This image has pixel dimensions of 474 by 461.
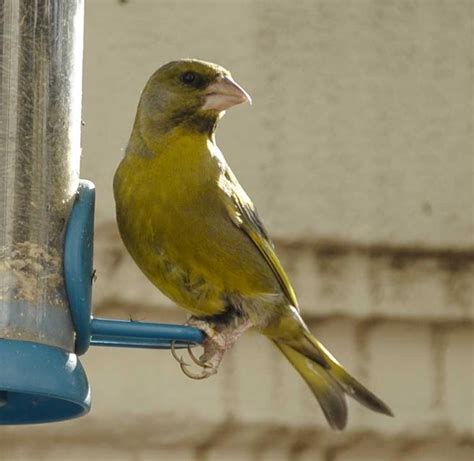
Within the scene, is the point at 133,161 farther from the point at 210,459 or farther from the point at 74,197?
the point at 210,459

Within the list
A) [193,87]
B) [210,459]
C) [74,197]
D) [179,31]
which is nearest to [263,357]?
[210,459]

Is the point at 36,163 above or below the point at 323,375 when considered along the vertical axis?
above

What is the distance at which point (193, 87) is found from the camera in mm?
6195

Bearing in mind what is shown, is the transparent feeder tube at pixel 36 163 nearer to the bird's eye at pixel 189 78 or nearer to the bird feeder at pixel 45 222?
the bird feeder at pixel 45 222

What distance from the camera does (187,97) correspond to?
6.19 metres

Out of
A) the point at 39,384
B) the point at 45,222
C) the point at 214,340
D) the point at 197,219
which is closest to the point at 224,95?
the point at 197,219

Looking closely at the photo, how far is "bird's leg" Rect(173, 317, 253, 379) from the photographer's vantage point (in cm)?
588

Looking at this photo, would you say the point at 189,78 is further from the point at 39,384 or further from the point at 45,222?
the point at 39,384

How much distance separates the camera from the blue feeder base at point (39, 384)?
16.5 feet

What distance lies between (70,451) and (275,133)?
1437mm

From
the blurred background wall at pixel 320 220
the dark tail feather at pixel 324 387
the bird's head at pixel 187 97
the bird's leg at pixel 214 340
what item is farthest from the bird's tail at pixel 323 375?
the blurred background wall at pixel 320 220

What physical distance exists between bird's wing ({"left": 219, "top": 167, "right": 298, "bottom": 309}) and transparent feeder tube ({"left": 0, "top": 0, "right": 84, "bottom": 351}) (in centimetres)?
75

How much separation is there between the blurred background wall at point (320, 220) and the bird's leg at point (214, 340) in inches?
51.6

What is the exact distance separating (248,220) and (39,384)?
1.43 metres
